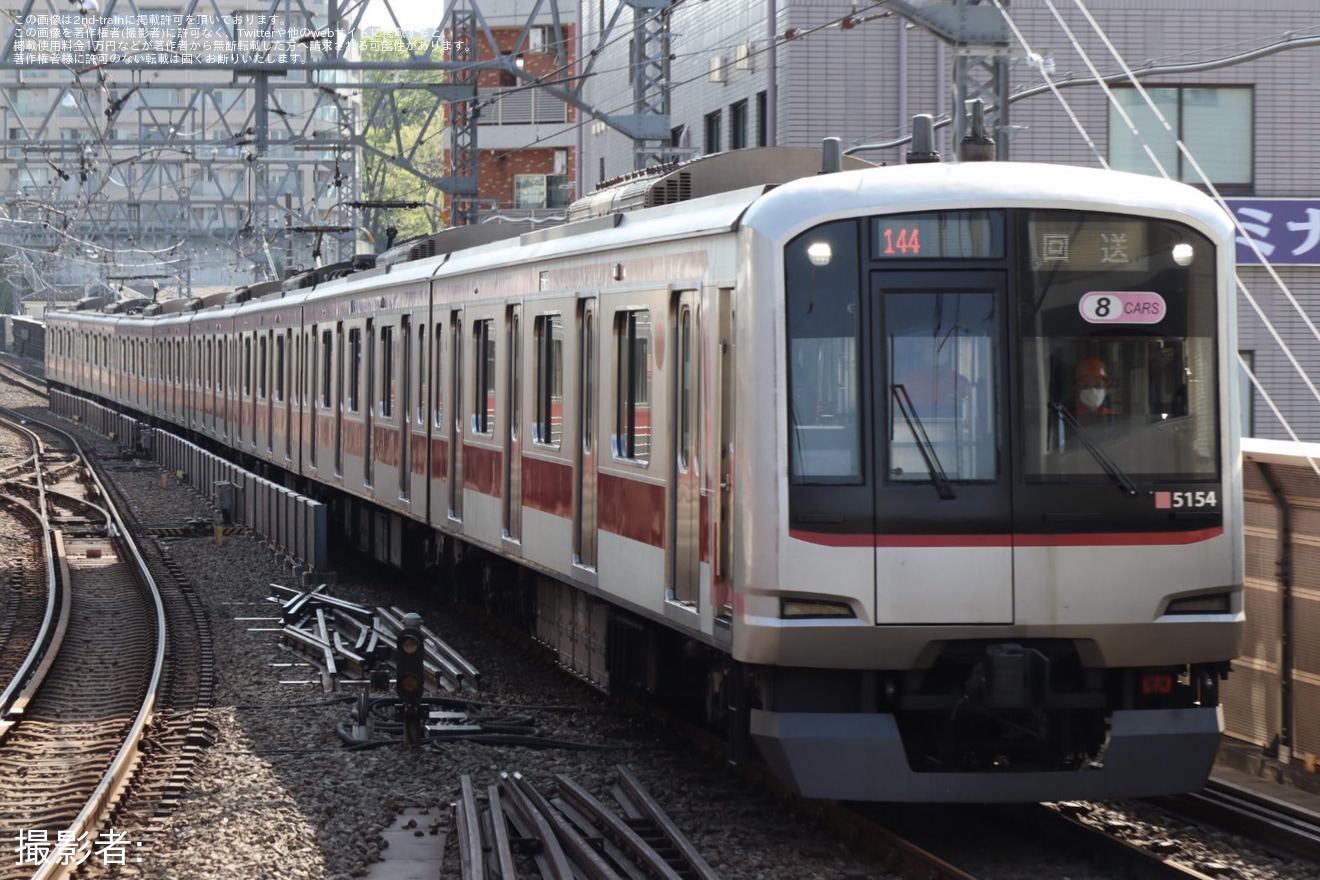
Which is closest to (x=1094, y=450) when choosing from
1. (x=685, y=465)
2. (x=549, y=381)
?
(x=685, y=465)

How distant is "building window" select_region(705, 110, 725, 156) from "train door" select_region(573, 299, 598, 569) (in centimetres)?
1501

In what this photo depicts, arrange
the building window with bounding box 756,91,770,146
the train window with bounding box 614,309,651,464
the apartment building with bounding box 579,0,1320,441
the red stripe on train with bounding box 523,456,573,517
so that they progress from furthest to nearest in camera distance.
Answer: the building window with bounding box 756,91,770,146
the apartment building with bounding box 579,0,1320,441
the red stripe on train with bounding box 523,456,573,517
the train window with bounding box 614,309,651,464

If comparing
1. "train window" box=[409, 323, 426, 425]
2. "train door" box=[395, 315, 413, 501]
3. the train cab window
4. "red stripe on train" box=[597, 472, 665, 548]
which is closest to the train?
"red stripe on train" box=[597, 472, 665, 548]

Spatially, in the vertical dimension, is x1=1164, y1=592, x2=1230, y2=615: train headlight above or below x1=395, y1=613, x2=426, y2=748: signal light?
above

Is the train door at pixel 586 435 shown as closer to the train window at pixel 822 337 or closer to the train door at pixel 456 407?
the train window at pixel 822 337

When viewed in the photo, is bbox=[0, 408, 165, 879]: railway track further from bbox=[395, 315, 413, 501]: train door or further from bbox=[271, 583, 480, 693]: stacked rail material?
bbox=[395, 315, 413, 501]: train door

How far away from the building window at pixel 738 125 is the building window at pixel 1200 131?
15.1 ft

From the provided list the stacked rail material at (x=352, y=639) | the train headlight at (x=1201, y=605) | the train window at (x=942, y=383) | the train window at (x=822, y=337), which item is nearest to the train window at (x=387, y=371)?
the stacked rail material at (x=352, y=639)

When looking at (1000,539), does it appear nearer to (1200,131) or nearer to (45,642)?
(45,642)

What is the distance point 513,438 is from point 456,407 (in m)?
1.93

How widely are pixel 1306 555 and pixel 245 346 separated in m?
21.6

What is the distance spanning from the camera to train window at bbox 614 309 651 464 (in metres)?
9.74

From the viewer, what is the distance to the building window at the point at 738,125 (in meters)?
24.4

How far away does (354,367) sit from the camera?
1984 cm
